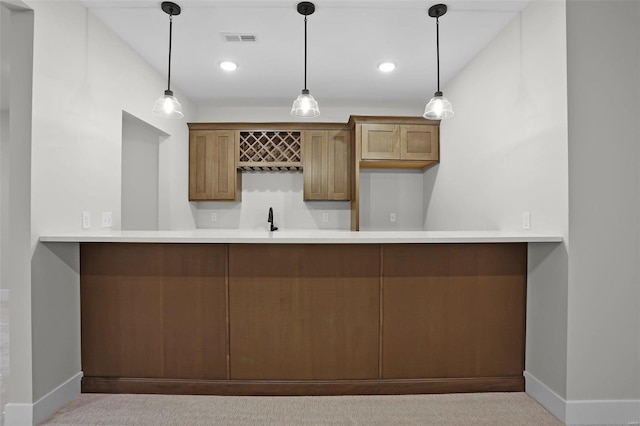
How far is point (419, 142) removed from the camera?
12.8 feet

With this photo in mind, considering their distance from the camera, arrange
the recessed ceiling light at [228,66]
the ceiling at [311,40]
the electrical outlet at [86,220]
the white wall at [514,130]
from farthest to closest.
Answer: the recessed ceiling light at [228,66] → the ceiling at [311,40] → the electrical outlet at [86,220] → the white wall at [514,130]

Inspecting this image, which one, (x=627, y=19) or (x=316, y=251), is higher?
(x=627, y=19)

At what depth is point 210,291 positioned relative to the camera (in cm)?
212

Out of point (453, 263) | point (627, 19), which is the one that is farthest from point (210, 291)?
point (627, 19)

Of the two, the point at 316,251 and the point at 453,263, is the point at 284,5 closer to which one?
the point at 316,251

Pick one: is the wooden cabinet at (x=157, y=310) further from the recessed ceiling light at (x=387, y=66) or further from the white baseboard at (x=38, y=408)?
the recessed ceiling light at (x=387, y=66)

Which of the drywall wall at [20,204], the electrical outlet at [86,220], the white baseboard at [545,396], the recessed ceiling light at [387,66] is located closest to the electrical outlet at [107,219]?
the electrical outlet at [86,220]

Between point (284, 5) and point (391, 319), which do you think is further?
point (284, 5)

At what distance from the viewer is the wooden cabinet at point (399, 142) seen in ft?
12.6

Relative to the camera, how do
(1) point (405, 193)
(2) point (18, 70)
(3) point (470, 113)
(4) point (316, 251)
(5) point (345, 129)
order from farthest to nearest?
(1) point (405, 193)
(5) point (345, 129)
(3) point (470, 113)
(4) point (316, 251)
(2) point (18, 70)

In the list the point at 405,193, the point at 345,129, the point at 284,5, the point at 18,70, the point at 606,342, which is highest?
the point at 284,5

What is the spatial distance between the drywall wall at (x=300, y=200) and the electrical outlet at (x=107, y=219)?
6.03 ft

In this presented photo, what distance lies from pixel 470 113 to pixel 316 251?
1.98m

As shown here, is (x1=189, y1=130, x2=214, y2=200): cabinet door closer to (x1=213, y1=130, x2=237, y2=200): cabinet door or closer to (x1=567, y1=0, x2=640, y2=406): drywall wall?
(x1=213, y1=130, x2=237, y2=200): cabinet door
